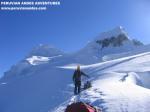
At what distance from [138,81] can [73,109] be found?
34.5 m

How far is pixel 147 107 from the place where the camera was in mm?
24578

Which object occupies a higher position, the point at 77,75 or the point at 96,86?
the point at 77,75

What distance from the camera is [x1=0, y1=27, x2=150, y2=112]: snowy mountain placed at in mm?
27341

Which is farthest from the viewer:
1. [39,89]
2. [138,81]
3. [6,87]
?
[6,87]

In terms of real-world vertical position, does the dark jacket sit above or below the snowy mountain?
above

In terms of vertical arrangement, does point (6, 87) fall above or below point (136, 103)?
below

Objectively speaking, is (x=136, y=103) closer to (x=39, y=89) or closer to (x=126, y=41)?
(x=39, y=89)

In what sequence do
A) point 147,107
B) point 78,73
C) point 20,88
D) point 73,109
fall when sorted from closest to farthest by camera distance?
point 73,109, point 147,107, point 78,73, point 20,88

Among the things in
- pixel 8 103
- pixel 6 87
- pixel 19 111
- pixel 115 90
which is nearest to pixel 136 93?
pixel 115 90

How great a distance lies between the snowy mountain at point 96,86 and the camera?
89.7 feet

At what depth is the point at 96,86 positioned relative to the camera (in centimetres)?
3597

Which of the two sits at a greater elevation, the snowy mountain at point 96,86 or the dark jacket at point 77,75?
the dark jacket at point 77,75

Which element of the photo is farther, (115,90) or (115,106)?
(115,90)

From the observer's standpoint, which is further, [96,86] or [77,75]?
[96,86]
